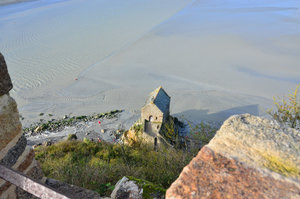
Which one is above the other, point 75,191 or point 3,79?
point 3,79

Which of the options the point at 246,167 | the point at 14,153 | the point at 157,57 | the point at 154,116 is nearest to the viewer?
the point at 246,167

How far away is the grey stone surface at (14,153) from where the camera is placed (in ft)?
8.48

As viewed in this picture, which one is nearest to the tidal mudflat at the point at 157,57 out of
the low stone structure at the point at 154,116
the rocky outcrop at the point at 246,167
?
the low stone structure at the point at 154,116

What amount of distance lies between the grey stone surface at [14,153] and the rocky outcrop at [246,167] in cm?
186

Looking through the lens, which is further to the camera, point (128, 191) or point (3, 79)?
point (128, 191)

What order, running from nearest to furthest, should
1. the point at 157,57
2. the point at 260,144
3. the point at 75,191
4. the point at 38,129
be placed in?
the point at 260,144 < the point at 75,191 < the point at 38,129 < the point at 157,57

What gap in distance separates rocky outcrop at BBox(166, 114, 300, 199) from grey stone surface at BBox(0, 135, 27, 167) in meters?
1.86

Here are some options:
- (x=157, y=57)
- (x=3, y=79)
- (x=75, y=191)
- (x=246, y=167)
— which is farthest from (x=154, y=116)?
(x=157, y=57)

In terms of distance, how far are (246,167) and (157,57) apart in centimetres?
2049

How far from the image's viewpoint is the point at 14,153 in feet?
8.82

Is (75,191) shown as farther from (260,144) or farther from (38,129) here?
(38,129)

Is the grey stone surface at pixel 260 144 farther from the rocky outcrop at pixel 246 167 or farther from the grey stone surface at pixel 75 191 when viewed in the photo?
the grey stone surface at pixel 75 191

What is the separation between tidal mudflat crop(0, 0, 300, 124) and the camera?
1723cm

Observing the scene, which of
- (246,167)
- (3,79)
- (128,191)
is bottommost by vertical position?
(128,191)
